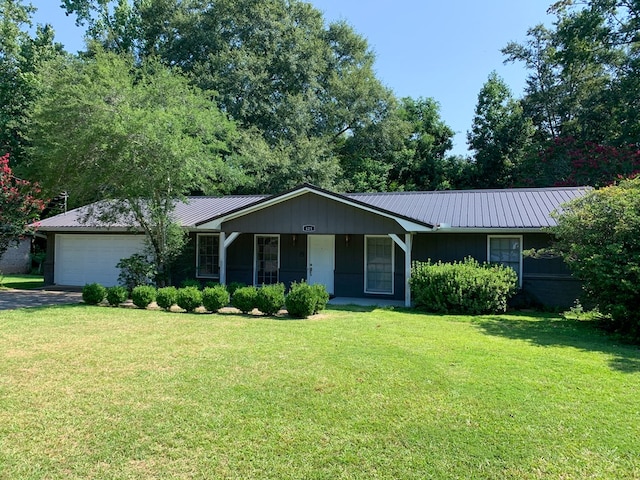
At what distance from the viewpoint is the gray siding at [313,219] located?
12.3 metres

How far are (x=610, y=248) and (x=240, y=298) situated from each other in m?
7.69

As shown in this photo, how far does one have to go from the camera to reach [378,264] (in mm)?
14109

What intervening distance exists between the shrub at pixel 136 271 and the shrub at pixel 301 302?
520cm

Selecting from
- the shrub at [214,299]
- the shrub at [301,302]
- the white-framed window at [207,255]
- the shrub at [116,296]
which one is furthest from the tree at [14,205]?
the shrub at [301,302]

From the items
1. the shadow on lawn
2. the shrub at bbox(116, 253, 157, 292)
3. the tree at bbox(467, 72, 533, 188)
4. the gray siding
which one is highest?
the tree at bbox(467, 72, 533, 188)

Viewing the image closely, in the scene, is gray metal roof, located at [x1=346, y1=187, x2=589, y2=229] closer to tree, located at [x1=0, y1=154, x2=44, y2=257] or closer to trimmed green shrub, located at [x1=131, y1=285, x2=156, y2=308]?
trimmed green shrub, located at [x1=131, y1=285, x2=156, y2=308]

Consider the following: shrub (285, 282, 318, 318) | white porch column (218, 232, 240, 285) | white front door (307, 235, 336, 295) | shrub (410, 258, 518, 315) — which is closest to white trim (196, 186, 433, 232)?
white porch column (218, 232, 240, 285)

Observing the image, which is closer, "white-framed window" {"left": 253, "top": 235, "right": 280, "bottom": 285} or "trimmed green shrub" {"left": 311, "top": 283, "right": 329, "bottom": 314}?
"trimmed green shrub" {"left": 311, "top": 283, "right": 329, "bottom": 314}

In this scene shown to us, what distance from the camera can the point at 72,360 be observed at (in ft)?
20.4

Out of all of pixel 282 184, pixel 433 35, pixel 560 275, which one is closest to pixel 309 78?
pixel 282 184

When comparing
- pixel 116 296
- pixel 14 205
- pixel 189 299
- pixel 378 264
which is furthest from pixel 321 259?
pixel 14 205

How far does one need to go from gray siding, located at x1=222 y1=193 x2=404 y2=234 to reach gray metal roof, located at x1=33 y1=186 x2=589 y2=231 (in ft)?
1.37

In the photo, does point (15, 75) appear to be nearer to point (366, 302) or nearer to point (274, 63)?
point (274, 63)

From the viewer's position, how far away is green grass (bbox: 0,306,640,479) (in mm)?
3457
